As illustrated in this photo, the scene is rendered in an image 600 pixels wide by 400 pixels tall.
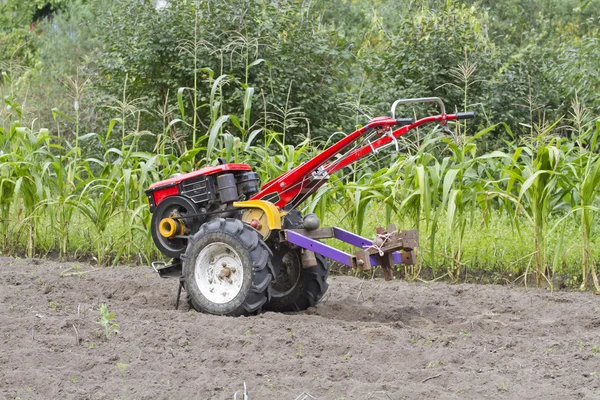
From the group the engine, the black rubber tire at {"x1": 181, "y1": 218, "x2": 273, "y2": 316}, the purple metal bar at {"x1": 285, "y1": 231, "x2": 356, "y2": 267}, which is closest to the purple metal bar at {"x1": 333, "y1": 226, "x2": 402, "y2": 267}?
the purple metal bar at {"x1": 285, "y1": 231, "x2": 356, "y2": 267}

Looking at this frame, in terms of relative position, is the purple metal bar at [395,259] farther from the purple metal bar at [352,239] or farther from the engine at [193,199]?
the engine at [193,199]

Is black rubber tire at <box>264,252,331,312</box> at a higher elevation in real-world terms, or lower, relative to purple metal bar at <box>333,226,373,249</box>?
lower

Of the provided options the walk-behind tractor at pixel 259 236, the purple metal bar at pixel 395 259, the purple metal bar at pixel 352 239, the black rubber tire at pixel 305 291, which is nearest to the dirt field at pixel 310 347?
the black rubber tire at pixel 305 291

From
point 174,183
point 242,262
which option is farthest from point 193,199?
point 242,262

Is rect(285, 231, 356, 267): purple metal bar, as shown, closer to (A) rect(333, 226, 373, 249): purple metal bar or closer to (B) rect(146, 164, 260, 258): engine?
(A) rect(333, 226, 373, 249): purple metal bar

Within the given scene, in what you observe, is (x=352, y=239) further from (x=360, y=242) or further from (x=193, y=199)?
(x=193, y=199)

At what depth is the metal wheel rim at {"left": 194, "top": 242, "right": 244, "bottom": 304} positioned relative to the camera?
16.5 feet

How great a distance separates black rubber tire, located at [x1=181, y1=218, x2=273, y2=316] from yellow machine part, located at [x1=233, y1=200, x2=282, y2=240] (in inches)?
3.6

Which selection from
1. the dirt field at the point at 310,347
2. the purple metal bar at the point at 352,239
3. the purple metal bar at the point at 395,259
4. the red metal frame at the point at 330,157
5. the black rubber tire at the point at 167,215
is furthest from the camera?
the black rubber tire at the point at 167,215

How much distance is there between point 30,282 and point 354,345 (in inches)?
112

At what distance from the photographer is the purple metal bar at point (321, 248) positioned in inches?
191

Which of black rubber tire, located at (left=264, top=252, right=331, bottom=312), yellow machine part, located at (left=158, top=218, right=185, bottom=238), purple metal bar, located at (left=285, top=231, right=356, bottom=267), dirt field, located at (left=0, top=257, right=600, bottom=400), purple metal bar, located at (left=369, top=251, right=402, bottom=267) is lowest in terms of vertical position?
dirt field, located at (left=0, top=257, right=600, bottom=400)

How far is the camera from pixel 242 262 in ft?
16.0

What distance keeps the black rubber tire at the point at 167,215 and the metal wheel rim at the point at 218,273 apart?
31cm
